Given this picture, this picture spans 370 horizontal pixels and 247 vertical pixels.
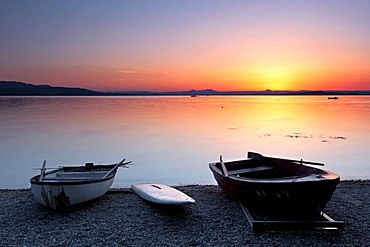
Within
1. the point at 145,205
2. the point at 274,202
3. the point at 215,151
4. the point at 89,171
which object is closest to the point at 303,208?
the point at 274,202

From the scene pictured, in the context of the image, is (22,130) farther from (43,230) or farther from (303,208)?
(303,208)

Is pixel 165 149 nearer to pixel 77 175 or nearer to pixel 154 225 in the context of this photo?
pixel 77 175

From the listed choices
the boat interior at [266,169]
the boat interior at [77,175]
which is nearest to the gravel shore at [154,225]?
the boat interior at [77,175]

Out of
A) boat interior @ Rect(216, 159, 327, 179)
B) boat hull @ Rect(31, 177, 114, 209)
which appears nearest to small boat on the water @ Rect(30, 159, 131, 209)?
boat hull @ Rect(31, 177, 114, 209)

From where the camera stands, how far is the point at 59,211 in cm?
694

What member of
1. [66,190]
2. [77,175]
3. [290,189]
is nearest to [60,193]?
[66,190]

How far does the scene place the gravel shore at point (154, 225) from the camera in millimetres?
5414

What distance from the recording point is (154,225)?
241 inches

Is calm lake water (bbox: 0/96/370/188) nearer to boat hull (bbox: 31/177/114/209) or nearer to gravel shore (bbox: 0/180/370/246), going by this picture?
gravel shore (bbox: 0/180/370/246)

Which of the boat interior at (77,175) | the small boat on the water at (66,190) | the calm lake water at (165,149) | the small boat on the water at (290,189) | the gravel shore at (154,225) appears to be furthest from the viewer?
the calm lake water at (165,149)

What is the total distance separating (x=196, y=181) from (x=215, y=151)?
19.6 feet

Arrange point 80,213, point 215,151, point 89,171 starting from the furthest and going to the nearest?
point 215,151 < point 89,171 < point 80,213

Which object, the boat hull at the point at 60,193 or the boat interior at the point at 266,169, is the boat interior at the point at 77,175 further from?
the boat interior at the point at 266,169

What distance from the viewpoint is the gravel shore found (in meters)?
5.41
